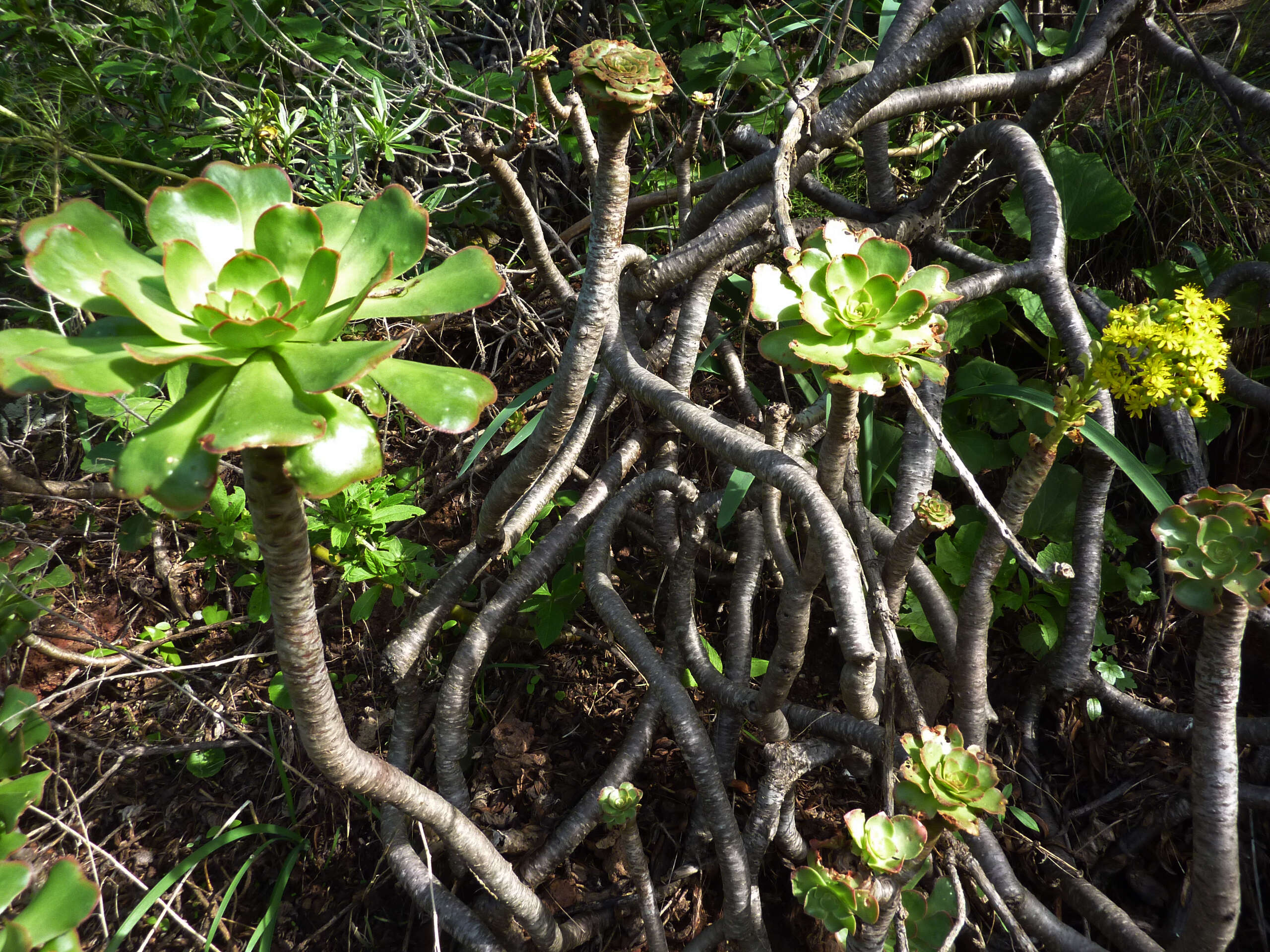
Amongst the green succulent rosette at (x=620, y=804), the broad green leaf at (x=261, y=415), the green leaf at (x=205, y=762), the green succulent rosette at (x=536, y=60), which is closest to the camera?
the broad green leaf at (x=261, y=415)

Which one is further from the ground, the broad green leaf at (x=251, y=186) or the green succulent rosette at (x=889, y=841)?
the broad green leaf at (x=251, y=186)

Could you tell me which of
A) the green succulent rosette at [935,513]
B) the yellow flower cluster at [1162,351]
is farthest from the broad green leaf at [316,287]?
the yellow flower cluster at [1162,351]

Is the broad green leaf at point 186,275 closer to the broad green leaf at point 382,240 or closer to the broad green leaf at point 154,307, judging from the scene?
the broad green leaf at point 154,307

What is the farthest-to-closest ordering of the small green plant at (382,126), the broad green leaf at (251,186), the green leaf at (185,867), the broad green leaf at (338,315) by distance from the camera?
the small green plant at (382,126), the green leaf at (185,867), the broad green leaf at (251,186), the broad green leaf at (338,315)

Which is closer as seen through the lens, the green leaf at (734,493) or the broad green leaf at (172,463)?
the broad green leaf at (172,463)

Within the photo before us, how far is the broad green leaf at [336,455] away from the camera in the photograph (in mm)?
645

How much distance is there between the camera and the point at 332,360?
2.27ft

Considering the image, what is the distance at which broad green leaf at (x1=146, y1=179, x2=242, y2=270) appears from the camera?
771mm

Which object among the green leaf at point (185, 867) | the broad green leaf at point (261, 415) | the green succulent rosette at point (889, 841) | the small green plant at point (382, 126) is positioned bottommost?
the green leaf at point (185, 867)

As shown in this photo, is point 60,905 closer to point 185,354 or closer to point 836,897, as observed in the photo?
point 185,354

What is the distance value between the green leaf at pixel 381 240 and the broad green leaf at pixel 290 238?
0.13 ft

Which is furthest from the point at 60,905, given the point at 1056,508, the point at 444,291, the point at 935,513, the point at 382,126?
the point at 1056,508

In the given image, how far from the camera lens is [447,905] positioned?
1.35m

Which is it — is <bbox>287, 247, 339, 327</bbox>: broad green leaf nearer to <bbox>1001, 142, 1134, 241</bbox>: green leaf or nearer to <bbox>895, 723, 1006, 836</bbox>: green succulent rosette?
<bbox>895, 723, 1006, 836</bbox>: green succulent rosette
